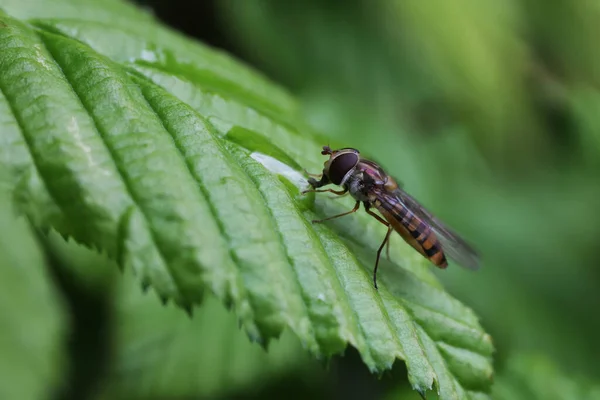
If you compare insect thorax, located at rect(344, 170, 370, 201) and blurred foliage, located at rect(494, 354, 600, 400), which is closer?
insect thorax, located at rect(344, 170, 370, 201)

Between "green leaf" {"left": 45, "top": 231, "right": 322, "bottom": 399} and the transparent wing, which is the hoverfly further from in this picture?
"green leaf" {"left": 45, "top": 231, "right": 322, "bottom": 399}

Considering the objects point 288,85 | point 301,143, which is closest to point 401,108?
point 288,85

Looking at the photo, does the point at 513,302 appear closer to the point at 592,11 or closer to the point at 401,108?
the point at 401,108

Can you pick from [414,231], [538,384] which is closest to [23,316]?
[414,231]

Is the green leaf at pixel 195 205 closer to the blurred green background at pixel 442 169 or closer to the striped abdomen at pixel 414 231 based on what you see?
the striped abdomen at pixel 414 231

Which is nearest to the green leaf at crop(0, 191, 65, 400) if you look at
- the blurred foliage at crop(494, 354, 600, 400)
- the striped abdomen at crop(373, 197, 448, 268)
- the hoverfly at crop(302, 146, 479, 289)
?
the hoverfly at crop(302, 146, 479, 289)

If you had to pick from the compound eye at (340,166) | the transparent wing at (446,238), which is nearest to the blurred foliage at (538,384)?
the transparent wing at (446,238)

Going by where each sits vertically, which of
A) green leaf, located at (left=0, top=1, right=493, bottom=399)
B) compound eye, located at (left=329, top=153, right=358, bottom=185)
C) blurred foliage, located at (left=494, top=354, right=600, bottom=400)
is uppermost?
compound eye, located at (left=329, top=153, right=358, bottom=185)
